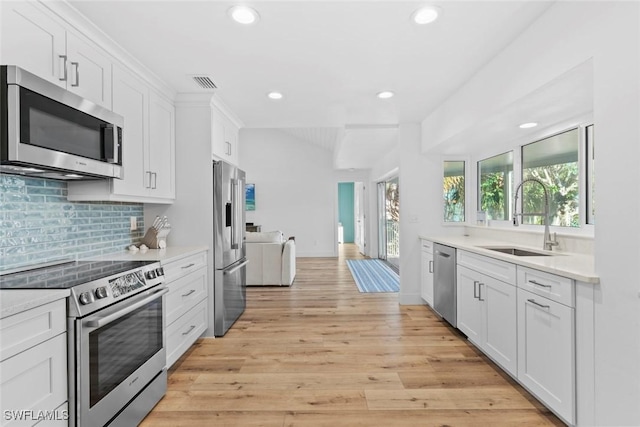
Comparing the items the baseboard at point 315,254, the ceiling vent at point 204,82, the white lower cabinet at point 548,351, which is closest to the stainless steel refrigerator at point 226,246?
the ceiling vent at point 204,82

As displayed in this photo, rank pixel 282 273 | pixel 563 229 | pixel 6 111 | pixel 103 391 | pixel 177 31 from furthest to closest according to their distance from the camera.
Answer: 1. pixel 282 273
2. pixel 563 229
3. pixel 177 31
4. pixel 103 391
5. pixel 6 111

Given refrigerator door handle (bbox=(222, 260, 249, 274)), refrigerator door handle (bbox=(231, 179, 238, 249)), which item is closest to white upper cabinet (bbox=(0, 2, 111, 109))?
refrigerator door handle (bbox=(231, 179, 238, 249))

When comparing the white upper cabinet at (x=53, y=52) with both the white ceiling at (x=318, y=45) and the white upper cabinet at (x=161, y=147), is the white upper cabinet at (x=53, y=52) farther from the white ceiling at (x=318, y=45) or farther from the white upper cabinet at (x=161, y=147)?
the white upper cabinet at (x=161, y=147)

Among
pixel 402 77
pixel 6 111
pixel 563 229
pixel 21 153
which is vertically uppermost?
pixel 402 77

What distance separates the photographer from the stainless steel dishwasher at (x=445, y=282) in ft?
10.4

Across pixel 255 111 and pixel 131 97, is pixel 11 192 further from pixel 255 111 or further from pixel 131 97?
pixel 255 111

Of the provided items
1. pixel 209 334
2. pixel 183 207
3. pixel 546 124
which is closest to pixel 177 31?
pixel 183 207

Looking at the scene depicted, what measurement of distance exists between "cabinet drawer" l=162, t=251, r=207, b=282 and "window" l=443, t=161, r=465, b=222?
3070 millimetres

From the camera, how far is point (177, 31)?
210 cm

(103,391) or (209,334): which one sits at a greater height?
(103,391)

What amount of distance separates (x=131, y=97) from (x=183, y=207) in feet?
3.58

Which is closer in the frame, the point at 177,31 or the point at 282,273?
→ the point at 177,31

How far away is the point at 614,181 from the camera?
1.48 meters

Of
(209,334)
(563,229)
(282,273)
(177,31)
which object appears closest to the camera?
(177,31)
